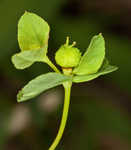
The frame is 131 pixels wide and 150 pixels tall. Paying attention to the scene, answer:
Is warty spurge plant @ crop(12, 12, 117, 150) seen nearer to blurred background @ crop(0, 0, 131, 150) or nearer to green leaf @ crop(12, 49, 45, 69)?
green leaf @ crop(12, 49, 45, 69)

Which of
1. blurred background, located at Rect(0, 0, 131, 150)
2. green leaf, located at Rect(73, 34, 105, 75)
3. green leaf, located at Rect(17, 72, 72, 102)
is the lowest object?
blurred background, located at Rect(0, 0, 131, 150)

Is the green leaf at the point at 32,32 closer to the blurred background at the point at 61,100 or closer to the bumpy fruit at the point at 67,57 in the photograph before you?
the bumpy fruit at the point at 67,57

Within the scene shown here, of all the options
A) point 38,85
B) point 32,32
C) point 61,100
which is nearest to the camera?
point 38,85

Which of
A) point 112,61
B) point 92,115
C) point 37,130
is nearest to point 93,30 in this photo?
point 112,61

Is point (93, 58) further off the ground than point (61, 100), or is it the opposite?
point (93, 58)

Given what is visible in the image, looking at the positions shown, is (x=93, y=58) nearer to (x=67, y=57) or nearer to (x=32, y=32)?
(x=67, y=57)

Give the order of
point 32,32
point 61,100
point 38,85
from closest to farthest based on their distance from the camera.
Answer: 1. point 38,85
2. point 32,32
3. point 61,100

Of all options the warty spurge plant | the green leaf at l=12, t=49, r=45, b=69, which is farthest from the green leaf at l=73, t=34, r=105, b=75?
the green leaf at l=12, t=49, r=45, b=69

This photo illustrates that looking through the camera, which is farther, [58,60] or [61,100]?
[61,100]

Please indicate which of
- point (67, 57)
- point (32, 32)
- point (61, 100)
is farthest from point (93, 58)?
point (61, 100)
